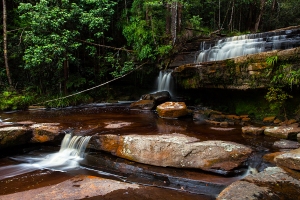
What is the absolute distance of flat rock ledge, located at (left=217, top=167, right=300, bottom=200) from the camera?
306 cm

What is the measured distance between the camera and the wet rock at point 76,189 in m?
3.96

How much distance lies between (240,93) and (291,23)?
48.2ft

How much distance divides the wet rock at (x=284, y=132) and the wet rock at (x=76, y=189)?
13.7 feet

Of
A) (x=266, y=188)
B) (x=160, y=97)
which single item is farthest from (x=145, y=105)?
(x=266, y=188)

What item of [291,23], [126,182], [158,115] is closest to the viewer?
[126,182]

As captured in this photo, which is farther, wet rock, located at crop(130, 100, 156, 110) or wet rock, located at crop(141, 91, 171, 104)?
wet rock, located at crop(141, 91, 171, 104)

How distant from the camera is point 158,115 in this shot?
9398 millimetres

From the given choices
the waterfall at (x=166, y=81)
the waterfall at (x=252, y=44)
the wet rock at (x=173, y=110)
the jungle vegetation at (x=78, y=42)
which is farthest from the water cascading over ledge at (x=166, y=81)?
the wet rock at (x=173, y=110)

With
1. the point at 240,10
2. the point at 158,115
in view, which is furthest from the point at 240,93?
the point at 240,10

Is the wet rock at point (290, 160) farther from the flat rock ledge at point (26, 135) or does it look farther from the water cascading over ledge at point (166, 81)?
the water cascading over ledge at point (166, 81)

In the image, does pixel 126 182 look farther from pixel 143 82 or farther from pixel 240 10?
pixel 240 10

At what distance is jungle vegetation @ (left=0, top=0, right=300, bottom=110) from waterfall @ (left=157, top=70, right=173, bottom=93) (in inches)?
27.0

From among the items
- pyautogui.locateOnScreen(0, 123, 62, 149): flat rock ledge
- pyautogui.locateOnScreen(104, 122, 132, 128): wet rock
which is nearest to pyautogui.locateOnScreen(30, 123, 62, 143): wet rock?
Answer: pyautogui.locateOnScreen(0, 123, 62, 149): flat rock ledge

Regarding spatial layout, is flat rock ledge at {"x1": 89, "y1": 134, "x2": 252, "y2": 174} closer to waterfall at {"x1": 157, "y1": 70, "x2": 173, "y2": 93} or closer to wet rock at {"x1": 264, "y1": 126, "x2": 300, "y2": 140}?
wet rock at {"x1": 264, "y1": 126, "x2": 300, "y2": 140}
